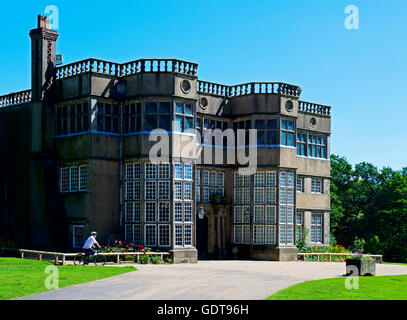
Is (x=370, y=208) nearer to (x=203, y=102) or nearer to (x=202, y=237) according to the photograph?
(x=202, y=237)

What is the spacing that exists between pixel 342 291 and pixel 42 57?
72.3ft

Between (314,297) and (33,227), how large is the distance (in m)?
19.3

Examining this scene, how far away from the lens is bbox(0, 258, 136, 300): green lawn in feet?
58.0

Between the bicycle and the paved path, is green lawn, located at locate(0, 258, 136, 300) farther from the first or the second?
the bicycle

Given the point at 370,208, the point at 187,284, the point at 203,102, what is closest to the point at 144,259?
the point at 187,284

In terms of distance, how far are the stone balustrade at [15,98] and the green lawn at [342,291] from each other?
21204mm

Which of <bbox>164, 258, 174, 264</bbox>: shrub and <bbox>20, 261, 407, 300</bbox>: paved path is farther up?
<bbox>20, 261, 407, 300</bbox>: paved path

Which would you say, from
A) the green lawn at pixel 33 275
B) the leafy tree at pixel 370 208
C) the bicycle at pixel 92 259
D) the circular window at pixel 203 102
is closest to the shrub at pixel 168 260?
the bicycle at pixel 92 259

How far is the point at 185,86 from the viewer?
106 ft

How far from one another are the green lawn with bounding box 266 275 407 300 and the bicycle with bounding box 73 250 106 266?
389 inches

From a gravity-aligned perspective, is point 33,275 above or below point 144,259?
above

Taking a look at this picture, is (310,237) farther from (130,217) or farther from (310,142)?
(130,217)

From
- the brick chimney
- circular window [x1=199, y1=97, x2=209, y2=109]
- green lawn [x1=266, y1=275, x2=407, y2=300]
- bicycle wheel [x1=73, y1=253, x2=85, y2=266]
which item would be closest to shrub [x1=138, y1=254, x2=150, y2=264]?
bicycle wheel [x1=73, y1=253, x2=85, y2=266]
